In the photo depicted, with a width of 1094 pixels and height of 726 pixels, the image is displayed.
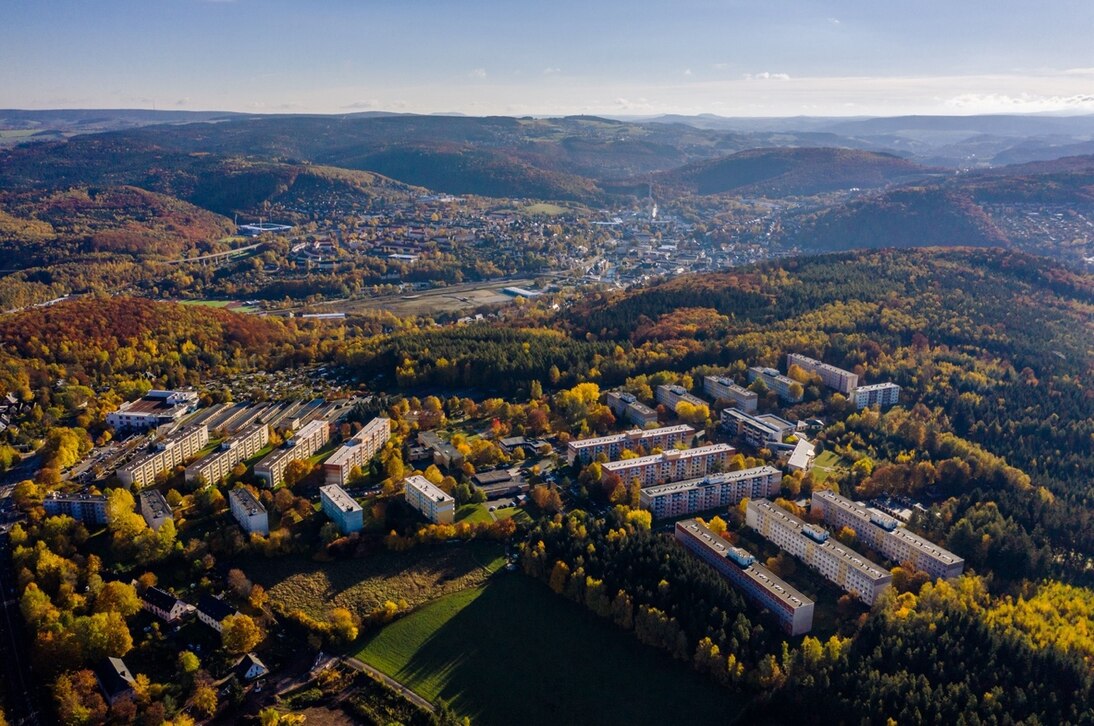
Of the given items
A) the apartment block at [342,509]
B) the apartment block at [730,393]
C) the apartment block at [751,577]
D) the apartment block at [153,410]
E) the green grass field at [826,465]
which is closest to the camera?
the apartment block at [751,577]

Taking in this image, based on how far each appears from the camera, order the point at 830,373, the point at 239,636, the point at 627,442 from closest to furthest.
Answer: the point at 239,636, the point at 627,442, the point at 830,373

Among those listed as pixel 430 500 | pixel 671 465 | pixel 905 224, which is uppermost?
pixel 905 224

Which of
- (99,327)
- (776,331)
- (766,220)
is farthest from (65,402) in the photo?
(766,220)

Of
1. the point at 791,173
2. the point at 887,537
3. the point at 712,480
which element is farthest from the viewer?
the point at 791,173

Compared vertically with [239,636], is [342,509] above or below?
above

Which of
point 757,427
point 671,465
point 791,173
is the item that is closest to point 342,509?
point 671,465

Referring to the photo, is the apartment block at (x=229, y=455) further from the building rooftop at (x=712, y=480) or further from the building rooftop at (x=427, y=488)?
the building rooftop at (x=712, y=480)

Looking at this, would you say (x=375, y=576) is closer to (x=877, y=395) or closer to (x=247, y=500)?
(x=247, y=500)

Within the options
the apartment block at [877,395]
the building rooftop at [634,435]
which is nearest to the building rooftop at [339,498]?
the building rooftop at [634,435]
